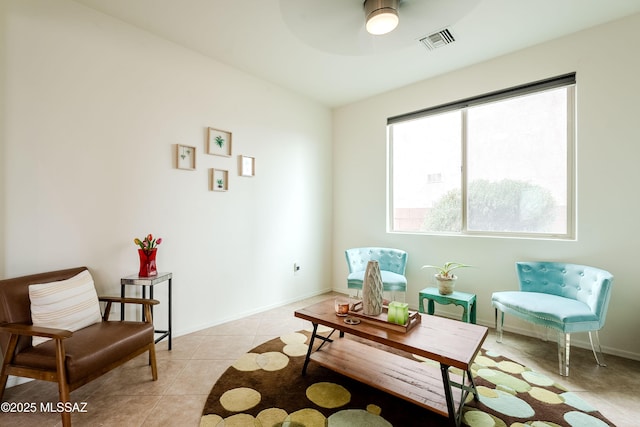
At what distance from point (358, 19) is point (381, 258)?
2720 mm

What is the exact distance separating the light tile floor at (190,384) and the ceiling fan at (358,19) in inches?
101

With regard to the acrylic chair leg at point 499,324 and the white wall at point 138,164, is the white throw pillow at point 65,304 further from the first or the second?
the acrylic chair leg at point 499,324

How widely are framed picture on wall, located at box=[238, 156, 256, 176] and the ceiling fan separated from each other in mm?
1614

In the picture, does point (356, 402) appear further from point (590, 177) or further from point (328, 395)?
point (590, 177)

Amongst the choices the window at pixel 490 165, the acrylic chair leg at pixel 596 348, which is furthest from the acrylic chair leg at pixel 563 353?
the window at pixel 490 165

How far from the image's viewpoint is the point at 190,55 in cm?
294

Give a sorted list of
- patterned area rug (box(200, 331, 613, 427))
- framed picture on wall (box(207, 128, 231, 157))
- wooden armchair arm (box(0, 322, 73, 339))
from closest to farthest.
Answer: wooden armchair arm (box(0, 322, 73, 339)), patterned area rug (box(200, 331, 613, 427)), framed picture on wall (box(207, 128, 231, 157))

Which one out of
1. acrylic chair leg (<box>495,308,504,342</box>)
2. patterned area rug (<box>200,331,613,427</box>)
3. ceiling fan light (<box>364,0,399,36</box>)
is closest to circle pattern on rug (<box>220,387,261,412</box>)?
patterned area rug (<box>200,331,613,427</box>)

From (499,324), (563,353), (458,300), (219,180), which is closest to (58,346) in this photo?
(219,180)

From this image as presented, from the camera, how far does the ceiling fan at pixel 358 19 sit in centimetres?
179

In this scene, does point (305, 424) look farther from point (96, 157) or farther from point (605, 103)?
point (605, 103)

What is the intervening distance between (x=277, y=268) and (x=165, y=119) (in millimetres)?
2130

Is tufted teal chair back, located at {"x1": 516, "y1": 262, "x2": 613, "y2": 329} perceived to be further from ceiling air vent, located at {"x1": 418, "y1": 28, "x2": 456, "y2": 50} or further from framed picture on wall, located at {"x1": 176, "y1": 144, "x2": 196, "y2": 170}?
framed picture on wall, located at {"x1": 176, "y1": 144, "x2": 196, "y2": 170}

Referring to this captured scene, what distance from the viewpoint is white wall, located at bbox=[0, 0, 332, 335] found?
2.09m
